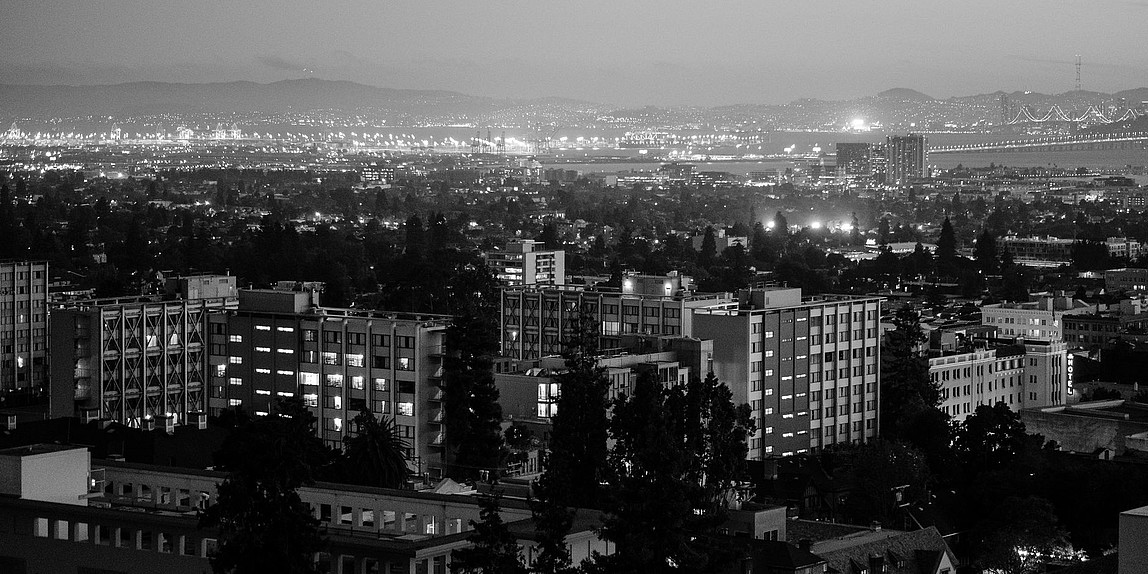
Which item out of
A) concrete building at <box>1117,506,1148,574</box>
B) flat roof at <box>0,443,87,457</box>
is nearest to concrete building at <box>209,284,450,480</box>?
flat roof at <box>0,443,87,457</box>

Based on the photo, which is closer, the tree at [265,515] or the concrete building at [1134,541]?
the tree at [265,515]

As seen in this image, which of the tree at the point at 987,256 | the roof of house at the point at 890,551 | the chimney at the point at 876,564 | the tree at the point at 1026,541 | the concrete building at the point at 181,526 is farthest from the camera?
the tree at the point at 987,256

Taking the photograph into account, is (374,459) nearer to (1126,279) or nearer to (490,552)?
(490,552)

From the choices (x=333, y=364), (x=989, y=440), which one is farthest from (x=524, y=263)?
(x=989, y=440)

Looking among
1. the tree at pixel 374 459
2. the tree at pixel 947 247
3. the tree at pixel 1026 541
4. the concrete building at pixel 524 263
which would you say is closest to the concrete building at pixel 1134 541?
the tree at pixel 1026 541

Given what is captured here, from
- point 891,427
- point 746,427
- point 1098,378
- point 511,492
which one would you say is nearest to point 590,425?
point 511,492

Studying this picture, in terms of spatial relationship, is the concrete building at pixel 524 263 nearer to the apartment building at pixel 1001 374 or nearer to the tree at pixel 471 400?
the apartment building at pixel 1001 374
